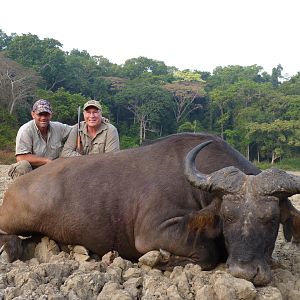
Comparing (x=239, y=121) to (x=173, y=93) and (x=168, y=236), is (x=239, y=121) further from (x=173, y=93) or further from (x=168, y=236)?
(x=168, y=236)

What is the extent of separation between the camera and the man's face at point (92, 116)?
24.6ft

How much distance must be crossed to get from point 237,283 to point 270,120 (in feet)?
163

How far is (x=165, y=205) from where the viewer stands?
5164 millimetres

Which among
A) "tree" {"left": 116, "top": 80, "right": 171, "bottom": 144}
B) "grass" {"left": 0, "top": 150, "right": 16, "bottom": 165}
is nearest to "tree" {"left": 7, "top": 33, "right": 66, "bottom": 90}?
"tree" {"left": 116, "top": 80, "right": 171, "bottom": 144}

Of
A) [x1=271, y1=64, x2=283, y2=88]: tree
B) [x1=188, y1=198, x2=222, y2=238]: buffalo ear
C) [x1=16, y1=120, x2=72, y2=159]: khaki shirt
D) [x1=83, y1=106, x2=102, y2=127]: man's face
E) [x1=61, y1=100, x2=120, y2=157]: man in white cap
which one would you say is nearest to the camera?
[x1=188, y1=198, x2=222, y2=238]: buffalo ear

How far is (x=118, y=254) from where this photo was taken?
17.9 ft

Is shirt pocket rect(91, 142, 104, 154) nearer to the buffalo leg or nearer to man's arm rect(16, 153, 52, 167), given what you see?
man's arm rect(16, 153, 52, 167)

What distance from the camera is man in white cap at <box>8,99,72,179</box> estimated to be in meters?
7.09

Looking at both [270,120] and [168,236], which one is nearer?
[168,236]

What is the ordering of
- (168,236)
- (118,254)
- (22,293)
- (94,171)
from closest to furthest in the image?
(22,293)
(168,236)
(118,254)
(94,171)

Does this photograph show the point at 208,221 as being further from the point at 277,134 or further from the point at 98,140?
the point at 277,134

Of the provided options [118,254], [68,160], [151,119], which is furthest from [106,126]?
[151,119]

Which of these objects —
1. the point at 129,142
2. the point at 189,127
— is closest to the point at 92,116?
the point at 129,142

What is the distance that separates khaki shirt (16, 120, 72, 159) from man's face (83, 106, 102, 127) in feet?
1.30
